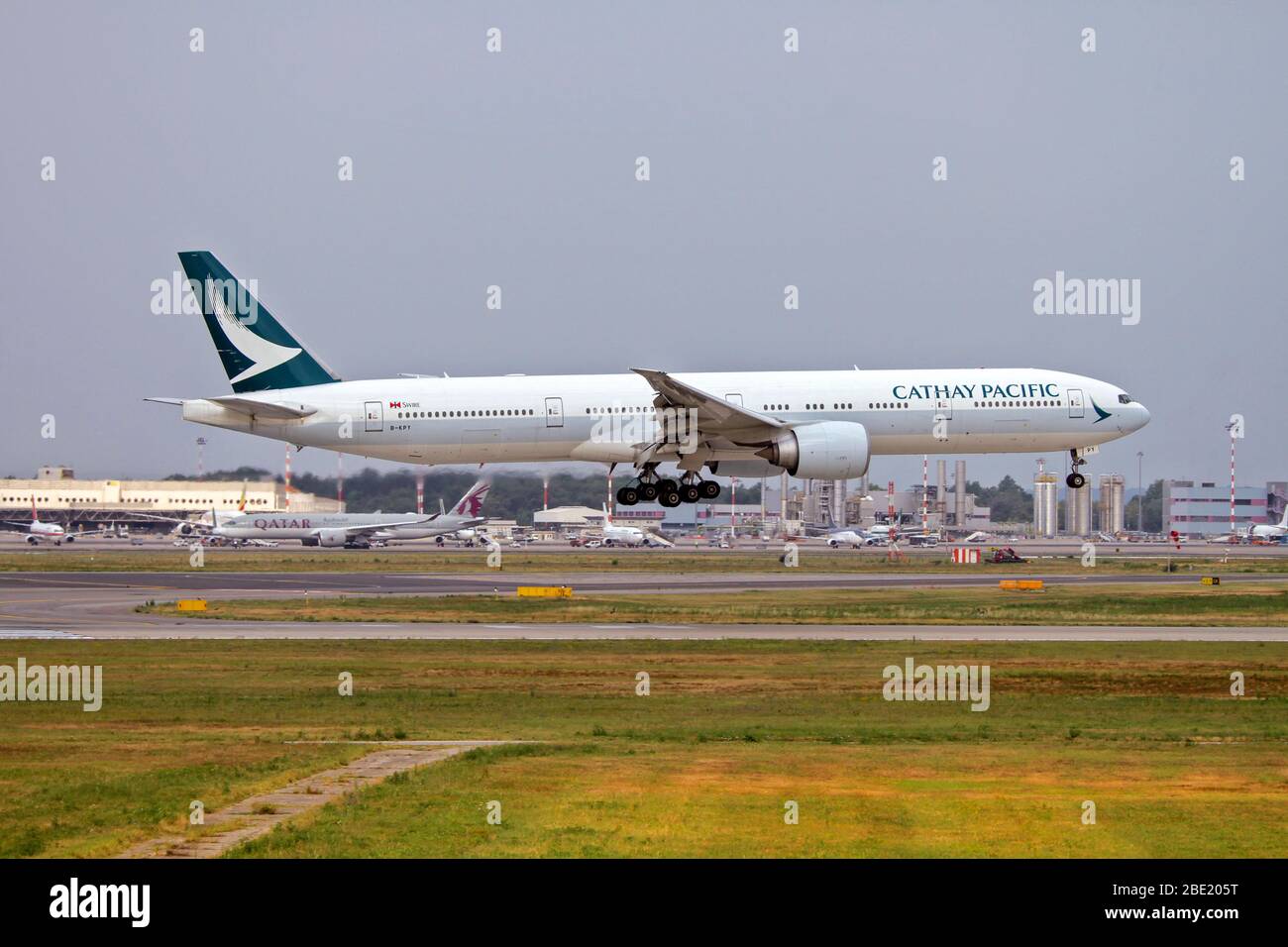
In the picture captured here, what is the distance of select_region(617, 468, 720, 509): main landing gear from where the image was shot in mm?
55469

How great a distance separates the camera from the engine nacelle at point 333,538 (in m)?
111

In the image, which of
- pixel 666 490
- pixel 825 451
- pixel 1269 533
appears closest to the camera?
pixel 825 451

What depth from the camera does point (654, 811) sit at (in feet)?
64.2

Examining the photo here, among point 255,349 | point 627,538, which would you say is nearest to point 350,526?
point 627,538

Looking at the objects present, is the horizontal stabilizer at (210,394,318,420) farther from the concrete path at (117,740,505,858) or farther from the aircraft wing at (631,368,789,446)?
the concrete path at (117,740,505,858)

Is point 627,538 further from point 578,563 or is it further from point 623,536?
point 578,563

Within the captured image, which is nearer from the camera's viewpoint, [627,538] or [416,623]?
[416,623]

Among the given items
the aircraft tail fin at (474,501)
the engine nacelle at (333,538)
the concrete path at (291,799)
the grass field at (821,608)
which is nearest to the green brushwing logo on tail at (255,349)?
the grass field at (821,608)

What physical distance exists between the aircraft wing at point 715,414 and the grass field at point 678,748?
1164cm

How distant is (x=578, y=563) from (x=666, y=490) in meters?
29.7

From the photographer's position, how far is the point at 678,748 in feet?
84.3

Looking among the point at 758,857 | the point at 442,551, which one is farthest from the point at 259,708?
the point at 442,551
